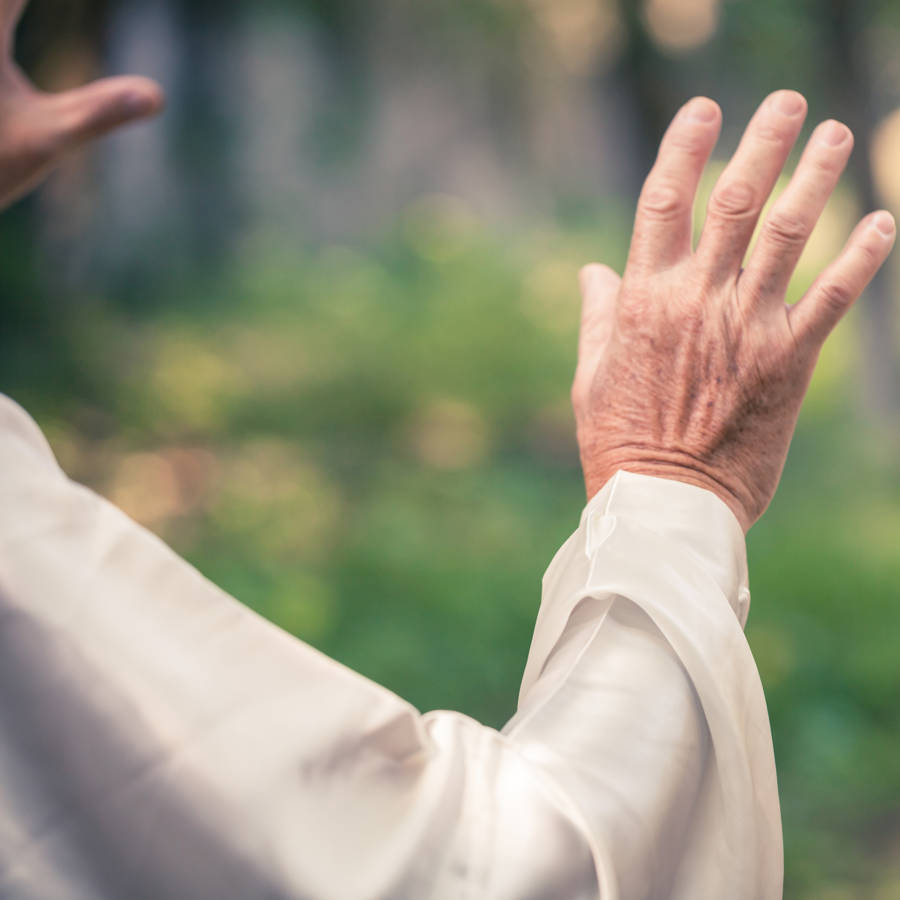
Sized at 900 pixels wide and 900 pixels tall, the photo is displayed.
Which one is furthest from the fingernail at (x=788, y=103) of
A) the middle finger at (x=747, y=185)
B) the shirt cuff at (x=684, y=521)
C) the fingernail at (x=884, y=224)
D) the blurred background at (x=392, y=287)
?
the blurred background at (x=392, y=287)

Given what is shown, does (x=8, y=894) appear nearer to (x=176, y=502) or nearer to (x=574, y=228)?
(x=176, y=502)

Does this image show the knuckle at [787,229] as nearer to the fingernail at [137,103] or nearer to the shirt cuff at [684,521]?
the shirt cuff at [684,521]

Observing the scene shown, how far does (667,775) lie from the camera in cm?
55

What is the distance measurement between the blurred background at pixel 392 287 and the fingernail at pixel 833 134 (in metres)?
2.40

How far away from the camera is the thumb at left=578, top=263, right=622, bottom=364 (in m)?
0.84

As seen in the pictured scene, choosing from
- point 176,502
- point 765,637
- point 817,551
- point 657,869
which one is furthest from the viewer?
point 176,502


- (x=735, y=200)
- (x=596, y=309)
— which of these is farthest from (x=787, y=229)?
(x=596, y=309)

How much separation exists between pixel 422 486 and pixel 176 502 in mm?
942

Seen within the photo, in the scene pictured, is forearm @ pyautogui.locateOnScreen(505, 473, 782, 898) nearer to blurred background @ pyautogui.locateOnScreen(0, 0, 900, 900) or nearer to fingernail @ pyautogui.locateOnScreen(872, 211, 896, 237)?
fingernail @ pyautogui.locateOnScreen(872, 211, 896, 237)

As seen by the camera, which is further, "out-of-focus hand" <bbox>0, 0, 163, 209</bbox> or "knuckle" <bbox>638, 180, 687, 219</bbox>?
"knuckle" <bbox>638, 180, 687, 219</bbox>

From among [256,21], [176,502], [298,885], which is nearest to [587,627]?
[298,885]

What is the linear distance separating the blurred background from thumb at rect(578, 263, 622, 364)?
2.22m

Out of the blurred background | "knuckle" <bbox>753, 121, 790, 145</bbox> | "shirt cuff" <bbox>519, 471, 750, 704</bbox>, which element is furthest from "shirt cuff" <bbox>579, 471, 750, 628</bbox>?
the blurred background

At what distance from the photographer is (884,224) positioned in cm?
74
